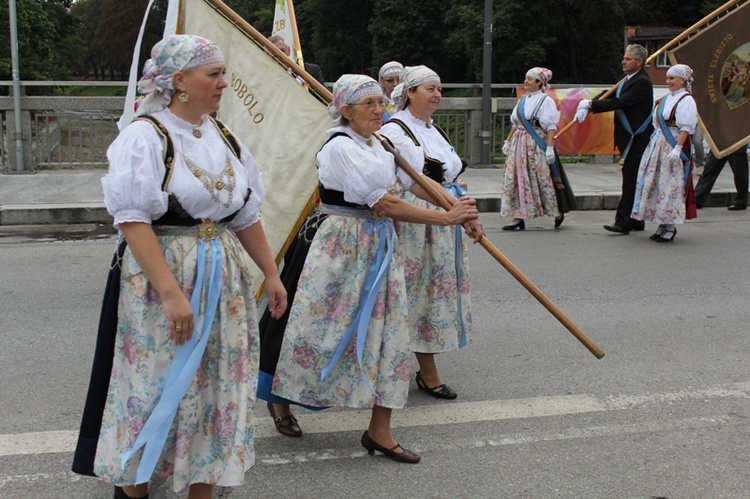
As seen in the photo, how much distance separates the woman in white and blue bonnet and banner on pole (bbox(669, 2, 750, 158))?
7.97 metres

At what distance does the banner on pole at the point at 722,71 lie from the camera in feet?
31.8

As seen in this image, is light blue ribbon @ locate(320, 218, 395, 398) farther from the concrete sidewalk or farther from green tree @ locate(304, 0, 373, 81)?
green tree @ locate(304, 0, 373, 81)

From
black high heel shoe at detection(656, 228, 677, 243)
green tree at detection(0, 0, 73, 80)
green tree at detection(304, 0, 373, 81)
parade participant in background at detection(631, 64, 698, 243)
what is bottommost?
black high heel shoe at detection(656, 228, 677, 243)

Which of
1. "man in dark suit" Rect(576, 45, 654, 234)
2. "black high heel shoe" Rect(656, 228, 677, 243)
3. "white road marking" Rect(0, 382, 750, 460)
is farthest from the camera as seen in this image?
"man in dark suit" Rect(576, 45, 654, 234)

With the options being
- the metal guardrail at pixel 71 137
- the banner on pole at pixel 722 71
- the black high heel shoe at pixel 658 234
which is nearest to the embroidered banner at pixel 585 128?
the banner on pole at pixel 722 71

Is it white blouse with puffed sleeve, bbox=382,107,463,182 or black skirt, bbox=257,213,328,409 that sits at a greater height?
white blouse with puffed sleeve, bbox=382,107,463,182

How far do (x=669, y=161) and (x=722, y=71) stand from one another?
5.21 ft

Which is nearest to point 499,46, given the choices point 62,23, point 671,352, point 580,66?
point 580,66

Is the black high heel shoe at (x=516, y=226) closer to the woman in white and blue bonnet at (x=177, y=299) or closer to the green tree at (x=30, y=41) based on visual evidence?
the woman in white and blue bonnet at (x=177, y=299)

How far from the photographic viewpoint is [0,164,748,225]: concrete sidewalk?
10000mm

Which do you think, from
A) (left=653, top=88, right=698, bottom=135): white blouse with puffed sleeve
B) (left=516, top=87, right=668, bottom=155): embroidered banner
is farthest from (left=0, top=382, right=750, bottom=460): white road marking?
(left=516, top=87, right=668, bottom=155): embroidered banner

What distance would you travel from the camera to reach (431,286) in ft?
15.1

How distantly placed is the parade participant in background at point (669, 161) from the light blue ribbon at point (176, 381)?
6.97 metres

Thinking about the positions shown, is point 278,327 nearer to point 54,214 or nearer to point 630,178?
point 630,178
